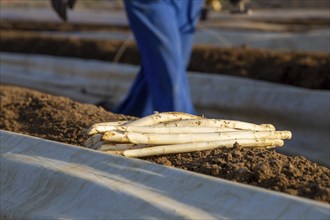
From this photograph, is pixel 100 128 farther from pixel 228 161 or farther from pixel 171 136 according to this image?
pixel 228 161

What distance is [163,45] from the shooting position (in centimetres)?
579

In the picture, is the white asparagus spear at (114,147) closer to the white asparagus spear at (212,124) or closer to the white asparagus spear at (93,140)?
the white asparagus spear at (93,140)

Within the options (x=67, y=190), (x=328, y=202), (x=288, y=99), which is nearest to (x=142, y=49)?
(x=288, y=99)

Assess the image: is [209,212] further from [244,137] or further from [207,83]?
[207,83]

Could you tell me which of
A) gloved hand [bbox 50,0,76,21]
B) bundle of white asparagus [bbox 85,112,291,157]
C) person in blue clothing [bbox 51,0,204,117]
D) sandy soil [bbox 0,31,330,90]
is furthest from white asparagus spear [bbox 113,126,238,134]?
sandy soil [bbox 0,31,330,90]

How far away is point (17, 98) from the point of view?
4.93m

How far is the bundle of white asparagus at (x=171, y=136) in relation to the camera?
301cm

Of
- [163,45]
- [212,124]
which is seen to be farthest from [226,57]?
[212,124]

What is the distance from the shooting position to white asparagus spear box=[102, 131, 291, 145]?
296 centimetres

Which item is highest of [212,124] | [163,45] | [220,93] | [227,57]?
[212,124]

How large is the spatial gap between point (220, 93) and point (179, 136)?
13.2ft

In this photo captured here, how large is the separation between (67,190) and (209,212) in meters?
0.56

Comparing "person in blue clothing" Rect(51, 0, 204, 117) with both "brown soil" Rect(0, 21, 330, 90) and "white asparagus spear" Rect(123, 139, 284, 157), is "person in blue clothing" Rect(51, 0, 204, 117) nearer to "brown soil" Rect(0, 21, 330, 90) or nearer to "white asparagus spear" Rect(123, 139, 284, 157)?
"brown soil" Rect(0, 21, 330, 90)

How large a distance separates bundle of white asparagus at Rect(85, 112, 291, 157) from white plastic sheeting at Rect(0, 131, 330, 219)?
0.09 metres
